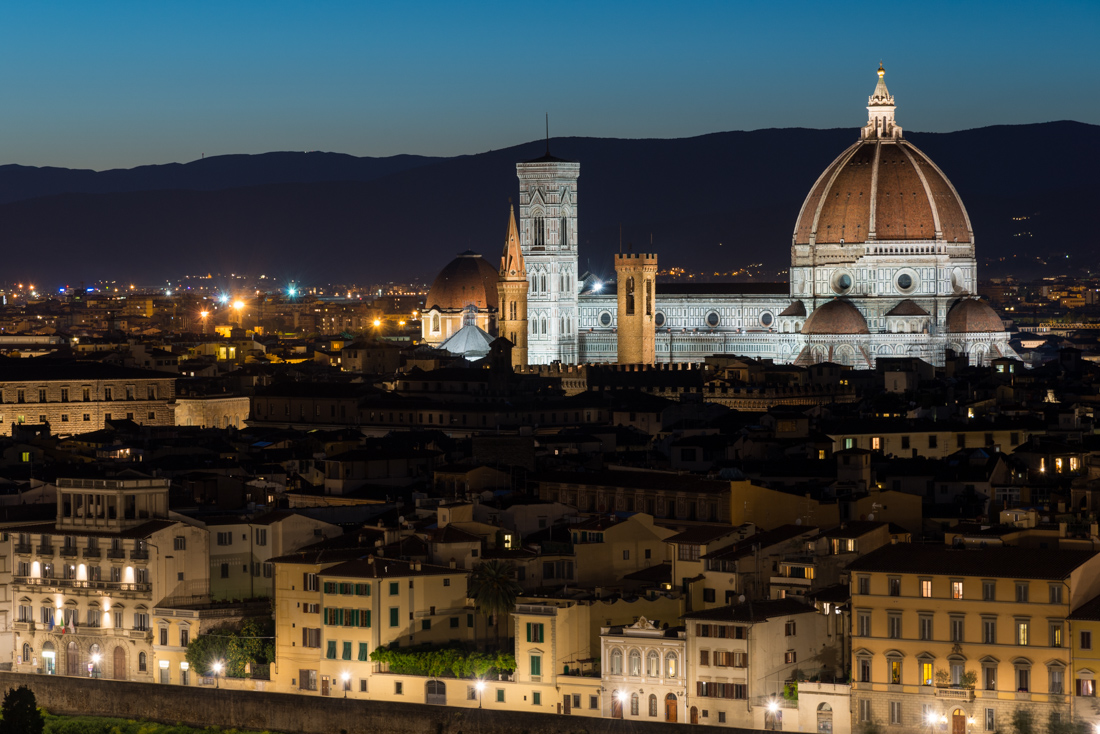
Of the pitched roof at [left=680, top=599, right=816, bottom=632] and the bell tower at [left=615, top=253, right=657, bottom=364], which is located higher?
the bell tower at [left=615, top=253, right=657, bottom=364]

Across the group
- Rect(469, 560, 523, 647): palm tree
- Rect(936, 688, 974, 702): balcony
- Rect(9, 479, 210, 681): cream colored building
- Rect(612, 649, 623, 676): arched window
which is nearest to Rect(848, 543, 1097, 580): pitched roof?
Rect(936, 688, 974, 702): balcony

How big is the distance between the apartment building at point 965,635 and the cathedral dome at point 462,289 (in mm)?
115042

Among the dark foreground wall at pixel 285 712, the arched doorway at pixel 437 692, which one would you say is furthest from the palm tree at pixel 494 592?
the dark foreground wall at pixel 285 712

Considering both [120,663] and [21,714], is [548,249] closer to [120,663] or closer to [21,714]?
[120,663]

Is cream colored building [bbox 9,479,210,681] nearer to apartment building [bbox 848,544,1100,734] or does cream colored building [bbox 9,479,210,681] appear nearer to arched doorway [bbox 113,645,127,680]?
arched doorway [bbox 113,645,127,680]

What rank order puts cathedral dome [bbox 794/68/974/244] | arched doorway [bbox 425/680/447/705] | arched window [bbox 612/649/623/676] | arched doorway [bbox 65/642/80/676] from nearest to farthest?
1. arched window [bbox 612/649/623/676]
2. arched doorway [bbox 425/680/447/705]
3. arched doorway [bbox 65/642/80/676]
4. cathedral dome [bbox 794/68/974/244]

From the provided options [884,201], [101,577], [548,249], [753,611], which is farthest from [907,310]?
[753,611]

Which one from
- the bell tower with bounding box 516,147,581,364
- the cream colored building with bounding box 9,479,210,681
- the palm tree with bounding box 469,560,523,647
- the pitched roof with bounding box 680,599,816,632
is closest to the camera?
the pitched roof with bounding box 680,599,816,632

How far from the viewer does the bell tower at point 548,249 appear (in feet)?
438

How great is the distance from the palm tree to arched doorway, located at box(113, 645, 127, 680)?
7.32 m

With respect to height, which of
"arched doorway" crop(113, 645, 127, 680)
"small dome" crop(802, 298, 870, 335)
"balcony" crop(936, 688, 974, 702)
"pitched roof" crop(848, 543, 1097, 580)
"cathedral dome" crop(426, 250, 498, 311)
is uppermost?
"cathedral dome" crop(426, 250, 498, 311)

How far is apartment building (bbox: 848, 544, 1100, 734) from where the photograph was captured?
1506 inches

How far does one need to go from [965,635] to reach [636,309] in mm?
93494

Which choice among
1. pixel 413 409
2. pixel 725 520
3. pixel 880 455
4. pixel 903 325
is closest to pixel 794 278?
pixel 903 325
